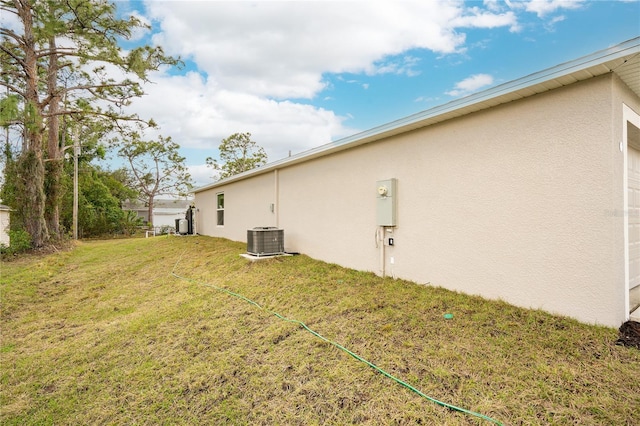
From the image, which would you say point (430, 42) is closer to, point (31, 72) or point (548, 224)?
point (548, 224)

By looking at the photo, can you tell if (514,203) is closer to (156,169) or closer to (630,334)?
(630,334)

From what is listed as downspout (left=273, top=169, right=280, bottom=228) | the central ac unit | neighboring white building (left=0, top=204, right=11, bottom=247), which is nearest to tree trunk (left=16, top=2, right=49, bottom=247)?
neighboring white building (left=0, top=204, right=11, bottom=247)

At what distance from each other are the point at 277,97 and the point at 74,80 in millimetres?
10453

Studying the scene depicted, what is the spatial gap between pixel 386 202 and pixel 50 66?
14.8m

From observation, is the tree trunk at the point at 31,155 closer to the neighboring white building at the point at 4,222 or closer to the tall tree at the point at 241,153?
the neighboring white building at the point at 4,222

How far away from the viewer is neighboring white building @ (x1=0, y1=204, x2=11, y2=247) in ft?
39.9

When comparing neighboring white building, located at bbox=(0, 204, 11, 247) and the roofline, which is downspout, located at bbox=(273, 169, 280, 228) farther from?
neighboring white building, located at bbox=(0, 204, 11, 247)

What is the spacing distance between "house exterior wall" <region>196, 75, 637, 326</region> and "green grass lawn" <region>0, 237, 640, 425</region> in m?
0.27

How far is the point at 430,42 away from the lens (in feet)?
19.2

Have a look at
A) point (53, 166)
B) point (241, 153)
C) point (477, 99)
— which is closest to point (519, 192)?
point (477, 99)

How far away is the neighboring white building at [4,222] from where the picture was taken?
12152 mm

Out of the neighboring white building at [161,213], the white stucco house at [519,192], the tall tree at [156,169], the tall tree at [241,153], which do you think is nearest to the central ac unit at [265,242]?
the white stucco house at [519,192]

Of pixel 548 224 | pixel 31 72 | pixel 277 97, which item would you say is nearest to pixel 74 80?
pixel 31 72

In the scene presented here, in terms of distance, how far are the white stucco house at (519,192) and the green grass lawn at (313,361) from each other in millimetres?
375
